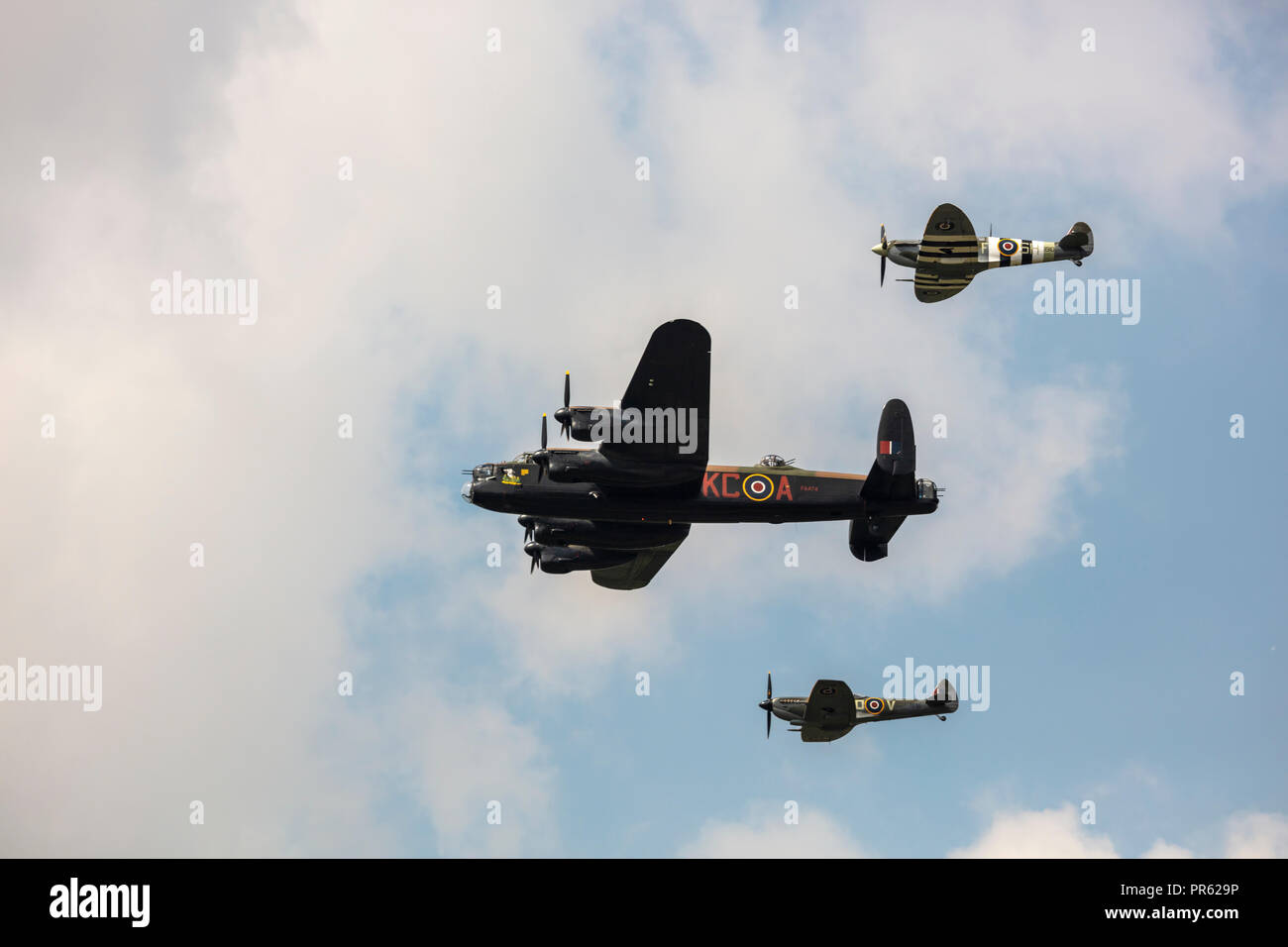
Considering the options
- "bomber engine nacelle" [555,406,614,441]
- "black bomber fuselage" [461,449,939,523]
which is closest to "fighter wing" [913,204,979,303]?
"black bomber fuselage" [461,449,939,523]

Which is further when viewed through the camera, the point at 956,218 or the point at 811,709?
the point at 956,218

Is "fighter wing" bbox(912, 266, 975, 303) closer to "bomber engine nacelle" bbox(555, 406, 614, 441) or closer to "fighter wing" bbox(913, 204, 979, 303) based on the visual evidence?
"fighter wing" bbox(913, 204, 979, 303)

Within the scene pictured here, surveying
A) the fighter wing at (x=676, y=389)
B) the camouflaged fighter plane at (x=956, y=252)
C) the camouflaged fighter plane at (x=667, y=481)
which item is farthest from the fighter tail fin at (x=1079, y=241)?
the fighter wing at (x=676, y=389)

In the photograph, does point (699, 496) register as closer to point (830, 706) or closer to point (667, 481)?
point (667, 481)

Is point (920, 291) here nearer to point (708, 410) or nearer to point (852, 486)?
point (852, 486)

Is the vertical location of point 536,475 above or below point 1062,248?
below
